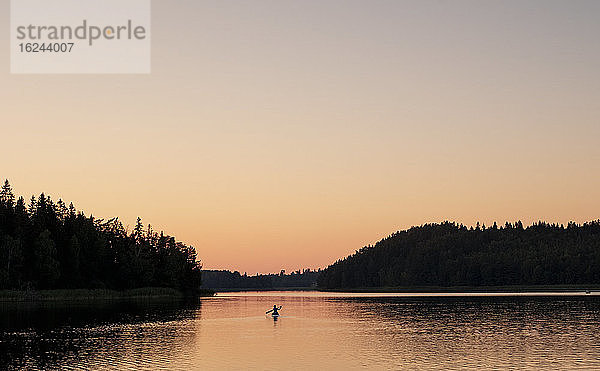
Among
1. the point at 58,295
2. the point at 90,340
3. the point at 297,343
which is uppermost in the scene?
the point at 58,295

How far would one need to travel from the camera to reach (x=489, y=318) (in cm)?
10856

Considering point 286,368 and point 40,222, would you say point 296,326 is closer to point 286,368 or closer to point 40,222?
point 286,368

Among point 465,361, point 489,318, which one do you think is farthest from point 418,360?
point 489,318

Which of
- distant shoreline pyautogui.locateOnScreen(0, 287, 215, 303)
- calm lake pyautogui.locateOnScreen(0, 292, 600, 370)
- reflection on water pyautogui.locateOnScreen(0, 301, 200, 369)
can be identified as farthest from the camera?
distant shoreline pyautogui.locateOnScreen(0, 287, 215, 303)

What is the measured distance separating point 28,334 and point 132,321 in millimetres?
22959

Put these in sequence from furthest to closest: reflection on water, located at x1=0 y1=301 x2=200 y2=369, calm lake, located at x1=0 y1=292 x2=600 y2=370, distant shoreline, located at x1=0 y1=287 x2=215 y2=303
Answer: distant shoreline, located at x1=0 y1=287 x2=215 y2=303, reflection on water, located at x1=0 y1=301 x2=200 y2=369, calm lake, located at x1=0 y1=292 x2=600 y2=370

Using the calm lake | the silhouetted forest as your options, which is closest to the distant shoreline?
the silhouetted forest

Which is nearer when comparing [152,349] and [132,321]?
[152,349]

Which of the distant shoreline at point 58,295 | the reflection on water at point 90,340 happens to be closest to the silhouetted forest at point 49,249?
the distant shoreline at point 58,295

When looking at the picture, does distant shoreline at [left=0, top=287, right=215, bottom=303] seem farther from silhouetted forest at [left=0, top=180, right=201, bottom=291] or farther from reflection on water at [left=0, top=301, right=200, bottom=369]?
reflection on water at [left=0, top=301, right=200, bottom=369]

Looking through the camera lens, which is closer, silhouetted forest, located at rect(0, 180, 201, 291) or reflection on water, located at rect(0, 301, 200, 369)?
reflection on water, located at rect(0, 301, 200, 369)

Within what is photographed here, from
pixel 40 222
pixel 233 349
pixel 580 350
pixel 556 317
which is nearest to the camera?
pixel 580 350

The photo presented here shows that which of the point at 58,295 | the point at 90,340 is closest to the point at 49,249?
the point at 58,295

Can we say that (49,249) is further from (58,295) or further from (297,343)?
(297,343)
